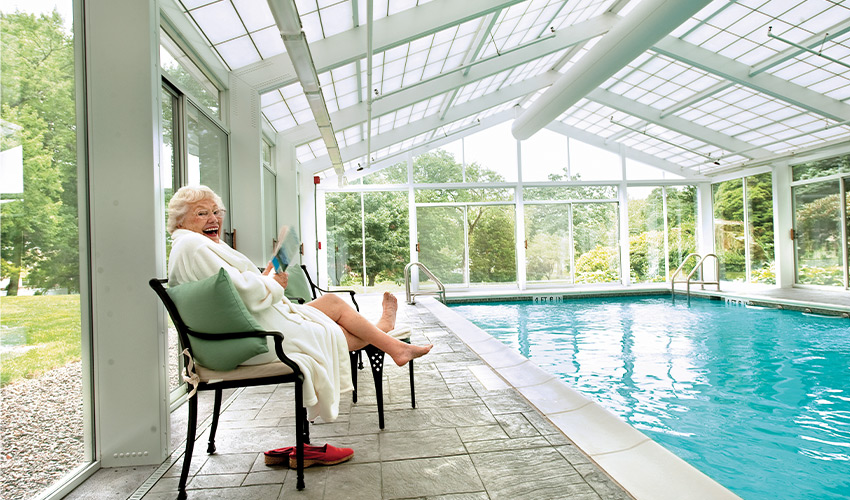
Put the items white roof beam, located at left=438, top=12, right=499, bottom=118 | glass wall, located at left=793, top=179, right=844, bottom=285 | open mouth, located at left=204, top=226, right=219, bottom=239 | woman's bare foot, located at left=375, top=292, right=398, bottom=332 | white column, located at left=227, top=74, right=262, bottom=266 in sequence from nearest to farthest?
open mouth, located at left=204, top=226, right=219, bottom=239, woman's bare foot, located at left=375, top=292, right=398, bottom=332, white column, located at left=227, top=74, right=262, bottom=266, white roof beam, located at left=438, top=12, right=499, bottom=118, glass wall, located at left=793, top=179, right=844, bottom=285

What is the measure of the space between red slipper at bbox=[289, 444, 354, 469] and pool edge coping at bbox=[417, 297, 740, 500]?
103cm

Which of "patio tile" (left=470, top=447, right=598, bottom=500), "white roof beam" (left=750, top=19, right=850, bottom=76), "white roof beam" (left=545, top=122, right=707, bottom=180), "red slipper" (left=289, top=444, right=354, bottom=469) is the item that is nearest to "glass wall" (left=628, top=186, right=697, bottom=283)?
"white roof beam" (left=545, top=122, right=707, bottom=180)

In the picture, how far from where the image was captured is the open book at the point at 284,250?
82.7 inches

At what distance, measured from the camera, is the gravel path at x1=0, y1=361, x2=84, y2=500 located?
1.62 meters

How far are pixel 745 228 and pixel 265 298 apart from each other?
40.3 feet

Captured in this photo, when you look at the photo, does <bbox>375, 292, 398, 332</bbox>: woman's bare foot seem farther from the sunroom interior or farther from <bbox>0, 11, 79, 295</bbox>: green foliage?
<bbox>0, 11, 79, 295</bbox>: green foliage

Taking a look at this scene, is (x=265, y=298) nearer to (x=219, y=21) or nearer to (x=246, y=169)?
(x=219, y=21)

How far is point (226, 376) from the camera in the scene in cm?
187

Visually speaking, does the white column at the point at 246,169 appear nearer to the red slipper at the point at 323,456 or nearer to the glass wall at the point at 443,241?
the red slipper at the point at 323,456

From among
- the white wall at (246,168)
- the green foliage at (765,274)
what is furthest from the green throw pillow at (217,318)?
the green foliage at (765,274)

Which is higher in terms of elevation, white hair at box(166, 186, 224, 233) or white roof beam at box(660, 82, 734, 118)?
white roof beam at box(660, 82, 734, 118)

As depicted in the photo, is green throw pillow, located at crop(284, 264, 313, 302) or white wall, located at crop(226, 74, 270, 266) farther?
white wall, located at crop(226, 74, 270, 266)

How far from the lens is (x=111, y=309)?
82.9 inches

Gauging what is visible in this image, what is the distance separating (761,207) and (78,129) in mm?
12507
